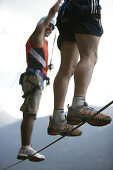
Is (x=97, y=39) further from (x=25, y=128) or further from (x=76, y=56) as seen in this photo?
(x=25, y=128)

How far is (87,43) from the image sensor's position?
1844 millimetres

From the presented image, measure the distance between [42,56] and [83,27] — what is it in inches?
47.5

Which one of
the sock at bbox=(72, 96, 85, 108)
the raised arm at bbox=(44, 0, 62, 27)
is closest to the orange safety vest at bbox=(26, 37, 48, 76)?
the raised arm at bbox=(44, 0, 62, 27)

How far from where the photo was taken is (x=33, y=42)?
299 cm

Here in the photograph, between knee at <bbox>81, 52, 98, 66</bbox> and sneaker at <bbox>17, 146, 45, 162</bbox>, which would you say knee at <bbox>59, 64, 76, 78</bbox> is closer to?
knee at <bbox>81, 52, 98, 66</bbox>

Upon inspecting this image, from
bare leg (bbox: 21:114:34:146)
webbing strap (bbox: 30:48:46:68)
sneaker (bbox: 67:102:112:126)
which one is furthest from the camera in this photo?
webbing strap (bbox: 30:48:46:68)

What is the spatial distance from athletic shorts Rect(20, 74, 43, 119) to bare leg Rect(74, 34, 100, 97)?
113cm

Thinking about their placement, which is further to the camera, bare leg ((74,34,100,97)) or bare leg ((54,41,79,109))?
bare leg ((54,41,79,109))

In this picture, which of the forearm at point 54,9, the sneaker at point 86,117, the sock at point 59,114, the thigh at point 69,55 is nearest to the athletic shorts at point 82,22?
the thigh at point 69,55

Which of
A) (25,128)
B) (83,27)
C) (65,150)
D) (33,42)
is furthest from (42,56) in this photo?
(65,150)

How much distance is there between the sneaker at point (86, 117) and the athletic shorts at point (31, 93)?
1107mm

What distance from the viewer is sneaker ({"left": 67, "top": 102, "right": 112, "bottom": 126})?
1760 millimetres

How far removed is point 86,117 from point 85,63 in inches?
16.6

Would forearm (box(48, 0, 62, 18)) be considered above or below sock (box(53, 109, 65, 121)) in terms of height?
above
